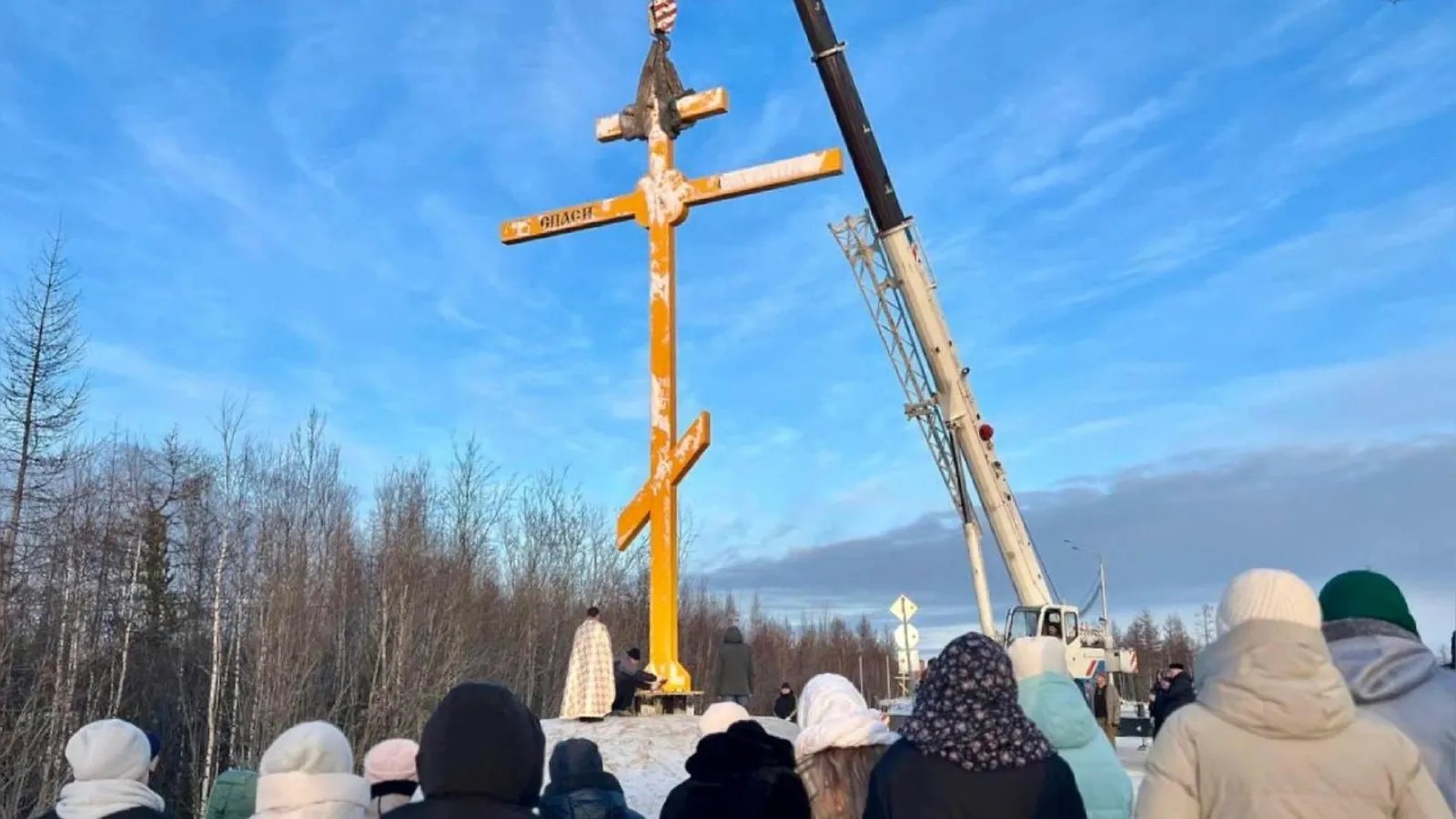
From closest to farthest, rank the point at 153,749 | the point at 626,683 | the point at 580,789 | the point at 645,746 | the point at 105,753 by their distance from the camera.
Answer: the point at 105,753, the point at 580,789, the point at 153,749, the point at 645,746, the point at 626,683

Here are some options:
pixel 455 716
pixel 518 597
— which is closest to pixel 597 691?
pixel 455 716

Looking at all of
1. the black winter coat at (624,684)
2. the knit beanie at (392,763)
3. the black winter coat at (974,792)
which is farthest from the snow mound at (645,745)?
the black winter coat at (974,792)

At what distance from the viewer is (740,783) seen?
394cm

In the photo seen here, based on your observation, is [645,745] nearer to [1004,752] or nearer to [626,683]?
[626,683]

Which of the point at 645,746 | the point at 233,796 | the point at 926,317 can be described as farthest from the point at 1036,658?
the point at 926,317

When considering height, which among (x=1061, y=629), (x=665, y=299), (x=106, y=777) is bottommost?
(x=106, y=777)

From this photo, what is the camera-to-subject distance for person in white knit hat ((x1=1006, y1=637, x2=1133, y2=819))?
163 inches

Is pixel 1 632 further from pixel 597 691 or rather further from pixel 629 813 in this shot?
pixel 629 813

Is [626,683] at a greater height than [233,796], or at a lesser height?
greater

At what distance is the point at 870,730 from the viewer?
4215mm

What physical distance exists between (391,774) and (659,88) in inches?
442

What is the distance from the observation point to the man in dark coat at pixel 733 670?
15094mm

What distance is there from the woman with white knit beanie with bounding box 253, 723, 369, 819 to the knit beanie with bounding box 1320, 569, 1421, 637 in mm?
3201

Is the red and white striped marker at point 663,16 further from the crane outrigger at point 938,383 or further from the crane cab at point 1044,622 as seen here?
the crane cab at point 1044,622
